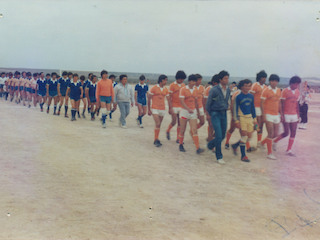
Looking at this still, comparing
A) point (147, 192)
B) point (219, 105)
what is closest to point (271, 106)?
point (219, 105)

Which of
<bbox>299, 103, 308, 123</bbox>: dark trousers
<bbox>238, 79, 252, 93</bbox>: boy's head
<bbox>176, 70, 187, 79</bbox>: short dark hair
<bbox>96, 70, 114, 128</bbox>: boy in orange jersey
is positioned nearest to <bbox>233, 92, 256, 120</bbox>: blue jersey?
<bbox>238, 79, 252, 93</bbox>: boy's head

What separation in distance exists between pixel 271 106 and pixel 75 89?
7720mm

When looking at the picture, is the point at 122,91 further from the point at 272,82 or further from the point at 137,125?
the point at 272,82

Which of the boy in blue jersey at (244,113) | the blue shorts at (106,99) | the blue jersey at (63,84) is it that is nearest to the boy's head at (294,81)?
the boy in blue jersey at (244,113)

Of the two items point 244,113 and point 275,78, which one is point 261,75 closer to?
point 275,78

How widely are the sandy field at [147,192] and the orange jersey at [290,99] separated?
117 cm

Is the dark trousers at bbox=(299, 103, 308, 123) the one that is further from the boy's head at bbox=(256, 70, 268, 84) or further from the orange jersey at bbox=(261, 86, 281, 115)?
the orange jersey at bbox=(261, 86, 281, 115)

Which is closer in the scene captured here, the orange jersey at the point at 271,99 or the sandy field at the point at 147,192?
the sandy field at the point at 147,192

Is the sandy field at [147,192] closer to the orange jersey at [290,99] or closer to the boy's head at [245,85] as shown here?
the orange jersey at [290,99]

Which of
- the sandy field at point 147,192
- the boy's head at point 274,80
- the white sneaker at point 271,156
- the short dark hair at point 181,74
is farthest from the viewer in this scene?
the short dark hair at point 181,74

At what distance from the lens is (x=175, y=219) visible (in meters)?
4.08

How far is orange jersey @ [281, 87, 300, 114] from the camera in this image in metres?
7.80

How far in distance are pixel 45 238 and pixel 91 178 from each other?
2126 mm

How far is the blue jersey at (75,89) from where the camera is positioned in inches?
492
